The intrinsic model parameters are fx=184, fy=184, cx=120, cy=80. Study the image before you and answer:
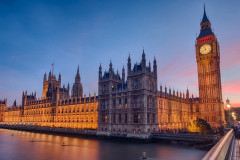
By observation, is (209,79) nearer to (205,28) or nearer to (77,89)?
(205,28)

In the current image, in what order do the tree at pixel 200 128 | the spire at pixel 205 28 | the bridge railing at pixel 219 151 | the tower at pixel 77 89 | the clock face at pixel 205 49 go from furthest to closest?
1. the tower at pixel 77 89
2. the spire at pixel 205 28
3. the clock face at pixel 205 49
4. the tree at pixel 200 128
5. the bridge railing at pixel 219 151

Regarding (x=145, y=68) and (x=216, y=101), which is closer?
(x=145, y=68)

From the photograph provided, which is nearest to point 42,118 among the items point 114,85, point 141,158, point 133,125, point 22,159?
point 114,85

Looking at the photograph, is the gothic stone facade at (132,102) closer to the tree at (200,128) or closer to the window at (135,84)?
the window at (135,84)

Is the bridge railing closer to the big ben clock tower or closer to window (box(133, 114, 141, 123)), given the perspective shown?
window (box(133, 114, 141, 123))

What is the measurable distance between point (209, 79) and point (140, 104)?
50.5m

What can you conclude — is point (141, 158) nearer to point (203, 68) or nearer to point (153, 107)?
point (153, 107)

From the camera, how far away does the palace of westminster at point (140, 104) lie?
239 ft

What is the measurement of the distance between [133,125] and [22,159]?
39747 mm

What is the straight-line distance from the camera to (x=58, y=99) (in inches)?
5098

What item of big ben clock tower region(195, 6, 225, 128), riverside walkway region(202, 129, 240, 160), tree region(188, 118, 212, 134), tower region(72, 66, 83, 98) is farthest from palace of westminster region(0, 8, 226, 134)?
riverside walkway region(202, 129, 240, 160)

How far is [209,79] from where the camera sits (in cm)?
9969

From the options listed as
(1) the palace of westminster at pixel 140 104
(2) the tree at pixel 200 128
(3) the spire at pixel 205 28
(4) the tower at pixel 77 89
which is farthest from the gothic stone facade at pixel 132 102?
(4) the tower at pixel 77 89

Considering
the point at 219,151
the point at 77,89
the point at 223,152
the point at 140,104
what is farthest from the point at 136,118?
the point at 77,89
